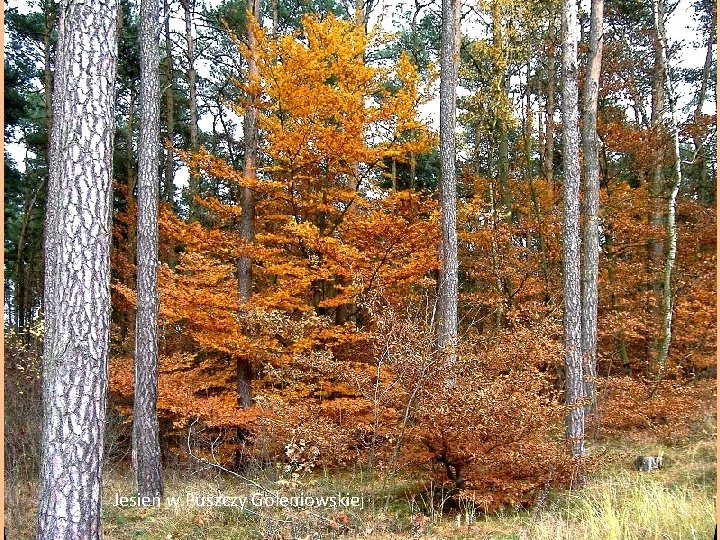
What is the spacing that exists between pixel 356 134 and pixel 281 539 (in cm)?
631

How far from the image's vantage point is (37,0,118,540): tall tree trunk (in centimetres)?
389

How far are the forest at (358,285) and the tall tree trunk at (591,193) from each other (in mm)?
35

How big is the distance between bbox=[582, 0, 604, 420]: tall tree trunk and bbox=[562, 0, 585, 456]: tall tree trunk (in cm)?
66

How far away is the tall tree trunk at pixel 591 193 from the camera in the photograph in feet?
27.2

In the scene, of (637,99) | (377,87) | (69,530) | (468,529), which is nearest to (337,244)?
(377,87)

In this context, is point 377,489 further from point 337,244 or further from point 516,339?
point 337,244

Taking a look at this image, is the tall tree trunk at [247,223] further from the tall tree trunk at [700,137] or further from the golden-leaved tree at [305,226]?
the tall tree trunk at [700,137]

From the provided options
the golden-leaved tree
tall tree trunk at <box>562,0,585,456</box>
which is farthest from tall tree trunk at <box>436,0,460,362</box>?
tall tree trunk at <box>562,0,585,456</box>

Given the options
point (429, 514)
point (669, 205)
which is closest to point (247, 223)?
point (429, 514)

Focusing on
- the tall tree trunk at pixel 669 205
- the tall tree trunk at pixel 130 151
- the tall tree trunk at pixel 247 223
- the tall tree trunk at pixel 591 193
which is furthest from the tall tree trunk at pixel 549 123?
the tall tree trunk at pixel 130 151

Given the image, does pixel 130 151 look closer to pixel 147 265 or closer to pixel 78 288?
pixel 147 265

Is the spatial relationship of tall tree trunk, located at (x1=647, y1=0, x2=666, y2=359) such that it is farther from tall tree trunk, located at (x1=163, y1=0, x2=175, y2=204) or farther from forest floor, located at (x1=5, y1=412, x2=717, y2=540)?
tall tree trunk, located at (x1=163, y1=0, x2=175, y2=204)

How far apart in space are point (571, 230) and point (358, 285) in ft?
10.5

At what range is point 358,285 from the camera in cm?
876
